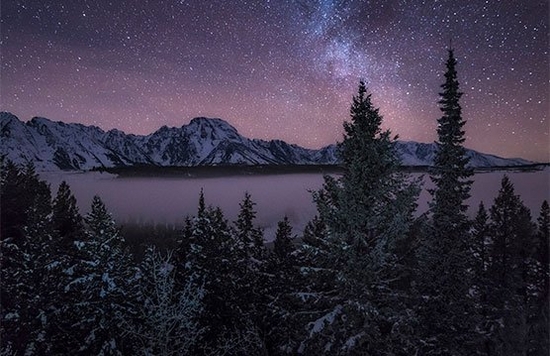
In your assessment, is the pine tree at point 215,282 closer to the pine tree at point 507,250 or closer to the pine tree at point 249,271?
the pine tree at point 249,271

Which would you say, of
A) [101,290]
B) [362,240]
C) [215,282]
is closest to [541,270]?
[215,282]

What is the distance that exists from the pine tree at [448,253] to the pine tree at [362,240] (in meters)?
6.13

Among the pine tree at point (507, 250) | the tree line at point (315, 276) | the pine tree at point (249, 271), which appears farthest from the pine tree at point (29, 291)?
the pine tree at point (507, 250)

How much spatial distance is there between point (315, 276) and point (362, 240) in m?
2.35

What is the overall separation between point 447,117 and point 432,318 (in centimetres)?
1074

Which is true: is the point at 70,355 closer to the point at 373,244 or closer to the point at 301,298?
the point at 301,298

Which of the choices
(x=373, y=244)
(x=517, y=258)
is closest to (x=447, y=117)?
(x=373, y=244)

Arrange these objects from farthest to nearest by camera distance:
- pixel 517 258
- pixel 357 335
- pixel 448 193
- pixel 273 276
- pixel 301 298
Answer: pixel 517 258 → pixel 273 276 → pixel 448 193 → pixel 301 298 → pixel 357 335

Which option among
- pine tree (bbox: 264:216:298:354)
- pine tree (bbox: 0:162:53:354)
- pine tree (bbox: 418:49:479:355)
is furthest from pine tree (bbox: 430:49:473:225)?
pine tree (bbox: 0:162:53:354)

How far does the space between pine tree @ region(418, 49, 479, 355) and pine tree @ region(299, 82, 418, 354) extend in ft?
20.1


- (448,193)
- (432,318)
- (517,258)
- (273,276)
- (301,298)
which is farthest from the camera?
(517,258)

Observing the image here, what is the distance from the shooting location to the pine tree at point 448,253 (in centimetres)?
1830

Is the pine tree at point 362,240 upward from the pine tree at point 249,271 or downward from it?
upward

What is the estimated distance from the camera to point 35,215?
63.8 feet
